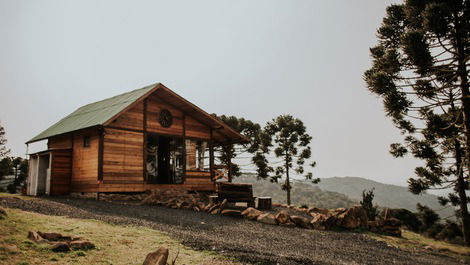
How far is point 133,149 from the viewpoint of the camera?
17.4m

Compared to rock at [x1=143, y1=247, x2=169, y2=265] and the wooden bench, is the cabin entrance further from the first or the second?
Result: rock at [x1=143, y1=247, x2=169, y2=265]

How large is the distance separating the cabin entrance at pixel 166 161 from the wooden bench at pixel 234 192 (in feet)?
14.6

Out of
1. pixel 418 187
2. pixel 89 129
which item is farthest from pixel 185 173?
pixel 418 187

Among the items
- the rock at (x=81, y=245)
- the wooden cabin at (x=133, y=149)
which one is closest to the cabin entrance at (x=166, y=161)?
the wooden cabin at (x=133, y=149)

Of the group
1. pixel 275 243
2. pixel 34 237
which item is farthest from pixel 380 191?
pixel 34 237

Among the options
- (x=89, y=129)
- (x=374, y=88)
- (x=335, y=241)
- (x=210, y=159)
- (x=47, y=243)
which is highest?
(x=374, y=88)

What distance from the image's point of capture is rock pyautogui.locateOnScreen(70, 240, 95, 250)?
5.69m

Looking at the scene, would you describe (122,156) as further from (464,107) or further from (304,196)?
(304,196)

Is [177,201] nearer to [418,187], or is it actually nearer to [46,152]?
[46,152]

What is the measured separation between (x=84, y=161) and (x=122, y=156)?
85.8 inches

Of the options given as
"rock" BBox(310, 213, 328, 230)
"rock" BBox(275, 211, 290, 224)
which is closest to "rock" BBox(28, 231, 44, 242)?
"rock" BBox(275, 211, 290, 224)

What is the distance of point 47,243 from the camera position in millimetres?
5785

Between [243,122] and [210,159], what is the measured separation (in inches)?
517

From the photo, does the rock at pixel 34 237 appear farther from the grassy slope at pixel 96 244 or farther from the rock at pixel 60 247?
the rock at pixel 60 247
